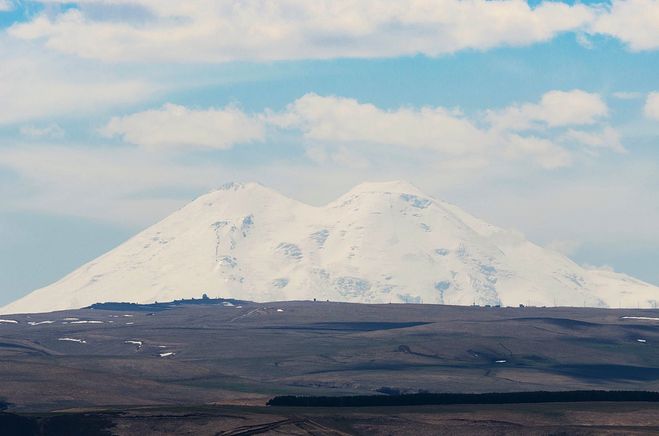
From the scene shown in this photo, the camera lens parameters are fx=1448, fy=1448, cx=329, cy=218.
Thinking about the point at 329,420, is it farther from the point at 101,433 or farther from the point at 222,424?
the point at 101,433

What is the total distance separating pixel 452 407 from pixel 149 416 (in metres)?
39.2

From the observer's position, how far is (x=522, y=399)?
191m

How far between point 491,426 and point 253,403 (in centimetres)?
3445

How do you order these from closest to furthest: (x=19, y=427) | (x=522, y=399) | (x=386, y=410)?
(x=19, y=427), (x=386, y=410), (x=522, y=399)

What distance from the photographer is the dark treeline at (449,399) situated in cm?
18175

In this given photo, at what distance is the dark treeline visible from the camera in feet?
596

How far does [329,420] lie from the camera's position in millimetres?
166375

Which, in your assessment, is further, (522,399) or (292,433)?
(522,399)

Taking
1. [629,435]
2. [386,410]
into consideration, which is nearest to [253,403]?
[386,410]

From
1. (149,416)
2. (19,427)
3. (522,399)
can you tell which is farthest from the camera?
(522,399)

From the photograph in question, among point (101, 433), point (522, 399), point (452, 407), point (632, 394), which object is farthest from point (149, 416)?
point (632, 394)

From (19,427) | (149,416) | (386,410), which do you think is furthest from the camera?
(386,410)

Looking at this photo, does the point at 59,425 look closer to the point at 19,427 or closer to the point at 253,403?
the point at 19,427

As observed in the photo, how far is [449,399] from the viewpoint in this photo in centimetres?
18838
